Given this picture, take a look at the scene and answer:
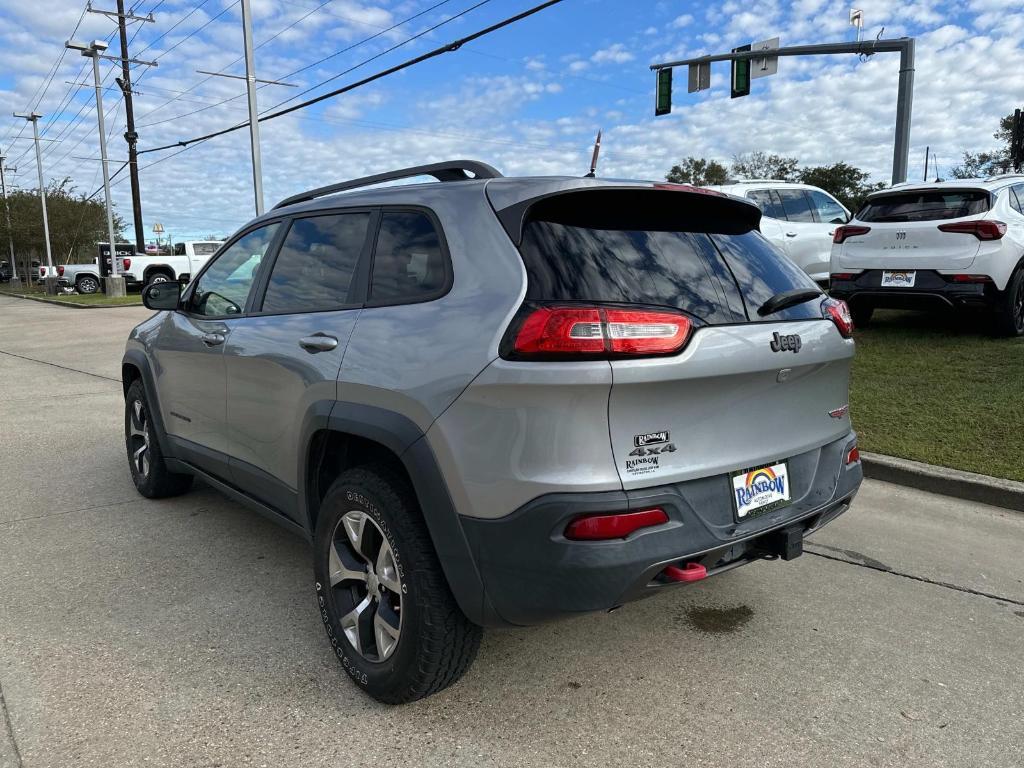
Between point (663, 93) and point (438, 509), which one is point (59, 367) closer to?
point (438, 509)

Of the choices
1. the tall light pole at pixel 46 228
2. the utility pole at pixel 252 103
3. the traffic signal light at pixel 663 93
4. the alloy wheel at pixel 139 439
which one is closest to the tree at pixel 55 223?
the tall light pole at pixel 46 228

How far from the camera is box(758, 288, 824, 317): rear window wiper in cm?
257

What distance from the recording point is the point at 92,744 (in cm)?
239

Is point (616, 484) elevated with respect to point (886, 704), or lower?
elevated

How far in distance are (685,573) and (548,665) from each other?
0.86m

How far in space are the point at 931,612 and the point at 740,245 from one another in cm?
183

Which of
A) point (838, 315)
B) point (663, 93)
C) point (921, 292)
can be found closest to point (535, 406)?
point (838, 315)

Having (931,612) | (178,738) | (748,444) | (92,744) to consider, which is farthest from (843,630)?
(92,744)

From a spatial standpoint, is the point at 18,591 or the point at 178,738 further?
the point at 18,591

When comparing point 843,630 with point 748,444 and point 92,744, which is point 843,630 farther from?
point 92,744

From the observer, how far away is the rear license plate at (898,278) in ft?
25.8

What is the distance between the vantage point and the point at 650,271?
7.74 ft

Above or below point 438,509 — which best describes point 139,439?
below

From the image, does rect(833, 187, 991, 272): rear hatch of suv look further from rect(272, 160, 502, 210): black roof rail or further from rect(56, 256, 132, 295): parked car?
rect(56, 256, 132, 295): parked car
